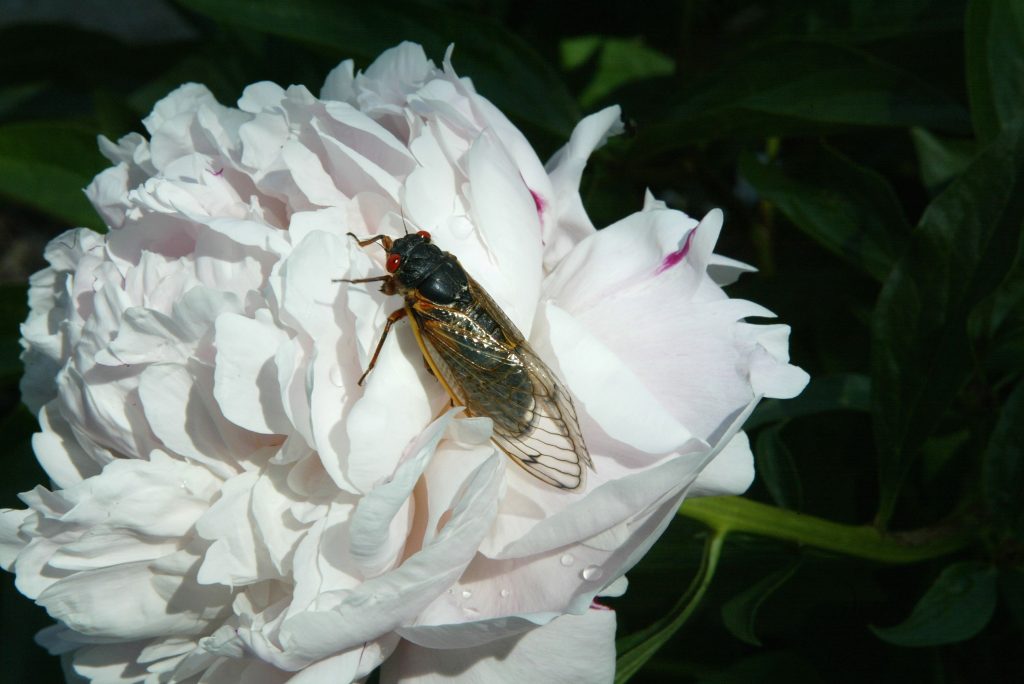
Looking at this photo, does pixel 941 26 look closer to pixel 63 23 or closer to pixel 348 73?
pixel 348 73

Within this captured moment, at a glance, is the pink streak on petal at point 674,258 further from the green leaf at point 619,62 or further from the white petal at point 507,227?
the green leaf at point 619,62

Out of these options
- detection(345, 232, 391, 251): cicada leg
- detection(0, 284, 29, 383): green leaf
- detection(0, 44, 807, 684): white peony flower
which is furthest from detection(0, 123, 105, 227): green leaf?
detection(345, 232, 391, 251): cicada leg

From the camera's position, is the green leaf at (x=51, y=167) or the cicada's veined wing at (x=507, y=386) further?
the green leaf at (x=51, y=167)

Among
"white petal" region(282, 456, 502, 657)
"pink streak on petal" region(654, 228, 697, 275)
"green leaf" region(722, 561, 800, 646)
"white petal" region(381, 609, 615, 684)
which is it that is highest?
"pink streak on petal" region(654, 228, 697, 275)

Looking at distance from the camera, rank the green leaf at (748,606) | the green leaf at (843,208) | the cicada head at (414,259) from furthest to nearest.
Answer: the green leaf at (843,208)
the green leaf at (748,606)
the cicada head at (414,259)

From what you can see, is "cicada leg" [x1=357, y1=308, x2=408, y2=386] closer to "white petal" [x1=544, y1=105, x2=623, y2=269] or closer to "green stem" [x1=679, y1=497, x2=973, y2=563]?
"white petal" [x1=544, y1=105, x2=623, y2=269]

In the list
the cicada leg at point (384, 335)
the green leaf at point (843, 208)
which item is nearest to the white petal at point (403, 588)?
the cicada leg at point (384, 335)

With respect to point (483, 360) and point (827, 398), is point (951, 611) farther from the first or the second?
point (483, 360)

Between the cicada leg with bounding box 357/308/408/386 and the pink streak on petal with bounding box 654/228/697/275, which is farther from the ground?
the cicada leg with bounding box 357/308/408/386
